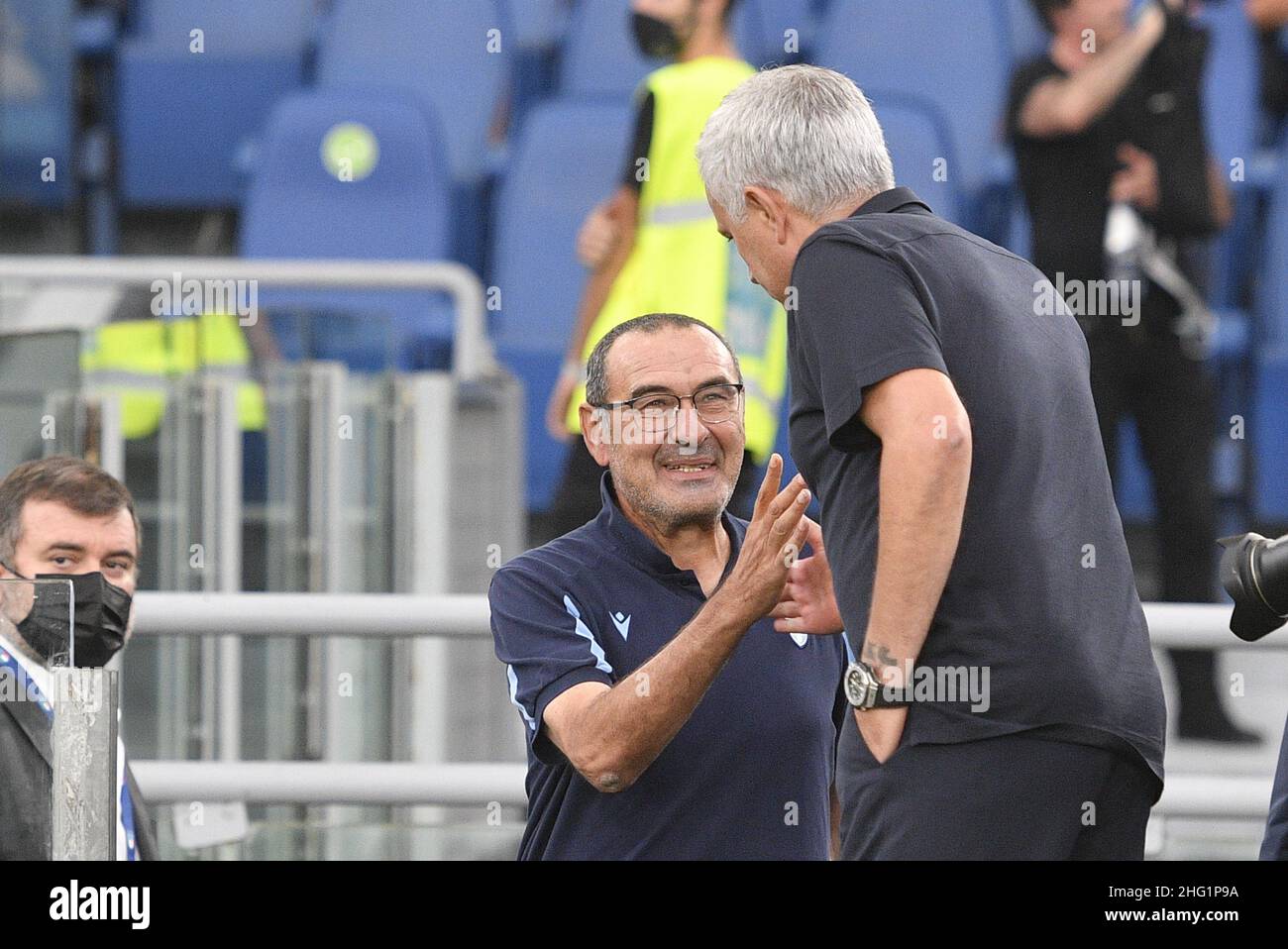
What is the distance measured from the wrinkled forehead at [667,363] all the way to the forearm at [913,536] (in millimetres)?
397

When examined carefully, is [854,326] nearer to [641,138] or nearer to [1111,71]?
[641,138]

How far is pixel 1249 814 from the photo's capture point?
3.19 metres

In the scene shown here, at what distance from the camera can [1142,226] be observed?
214 inches

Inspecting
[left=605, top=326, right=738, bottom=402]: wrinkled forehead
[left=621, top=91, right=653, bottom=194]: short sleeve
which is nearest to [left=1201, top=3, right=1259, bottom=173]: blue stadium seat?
[left=621, top=91, right=653, bottom=194]: short sleeve

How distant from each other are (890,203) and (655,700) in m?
0.57

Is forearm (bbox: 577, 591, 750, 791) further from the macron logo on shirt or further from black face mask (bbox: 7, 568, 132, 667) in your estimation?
black face mask (bbox: 7, 568, 132, 667)

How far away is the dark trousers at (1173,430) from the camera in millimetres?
→ 5121

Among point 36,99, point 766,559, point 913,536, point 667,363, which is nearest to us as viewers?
point 913,536

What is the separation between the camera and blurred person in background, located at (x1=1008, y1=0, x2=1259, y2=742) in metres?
5.16

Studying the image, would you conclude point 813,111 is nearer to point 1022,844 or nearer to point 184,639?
point 1022,844

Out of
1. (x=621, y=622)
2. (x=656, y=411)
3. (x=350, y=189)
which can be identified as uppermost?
(x=350, y=189)

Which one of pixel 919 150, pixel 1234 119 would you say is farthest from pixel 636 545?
pixel 1234 119

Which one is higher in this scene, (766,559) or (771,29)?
(771,29)
